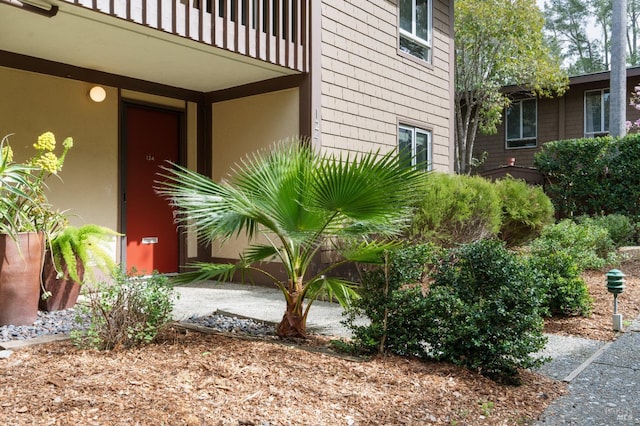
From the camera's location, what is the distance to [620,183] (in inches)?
442

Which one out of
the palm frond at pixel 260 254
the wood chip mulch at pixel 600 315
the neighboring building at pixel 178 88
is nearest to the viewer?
the palm frond at pixel 260 254

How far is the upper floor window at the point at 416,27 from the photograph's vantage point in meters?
8.92

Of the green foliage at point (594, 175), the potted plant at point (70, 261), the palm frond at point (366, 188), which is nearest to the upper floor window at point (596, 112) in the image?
the green foliage at point (594, 175)

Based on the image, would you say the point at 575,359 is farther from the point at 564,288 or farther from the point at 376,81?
the point at 376,81

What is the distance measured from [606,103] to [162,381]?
17207mm

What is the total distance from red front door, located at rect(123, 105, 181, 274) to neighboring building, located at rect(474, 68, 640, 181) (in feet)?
36.4

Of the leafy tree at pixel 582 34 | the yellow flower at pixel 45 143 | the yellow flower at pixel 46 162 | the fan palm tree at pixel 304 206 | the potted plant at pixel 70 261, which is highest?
the leafy tree at pixel 582 34

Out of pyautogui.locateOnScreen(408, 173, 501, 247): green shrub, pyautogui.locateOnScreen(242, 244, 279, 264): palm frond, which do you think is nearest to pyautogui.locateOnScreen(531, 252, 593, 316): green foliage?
pyautogui.locateOnScreen(408, 173, 501, 247): green shrub

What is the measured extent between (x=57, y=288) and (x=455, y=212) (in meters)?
4.75

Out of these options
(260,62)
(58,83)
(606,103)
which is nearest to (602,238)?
(260,62)

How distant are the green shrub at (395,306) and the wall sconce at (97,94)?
14.9 ft

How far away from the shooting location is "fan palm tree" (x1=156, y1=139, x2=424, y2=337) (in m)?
3.40

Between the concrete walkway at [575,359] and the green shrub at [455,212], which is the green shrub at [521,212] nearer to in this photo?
the green shrub at [455,212]

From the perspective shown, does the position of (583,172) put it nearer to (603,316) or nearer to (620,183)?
(620,183)
